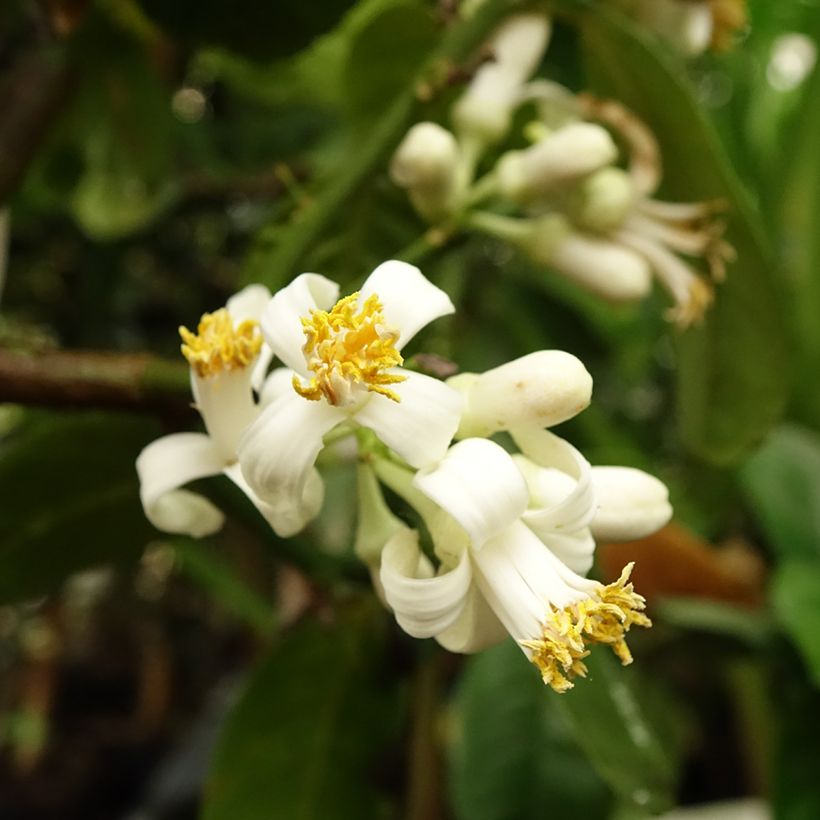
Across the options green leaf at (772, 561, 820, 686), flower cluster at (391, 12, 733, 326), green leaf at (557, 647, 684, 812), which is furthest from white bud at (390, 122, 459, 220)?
green leaf at (772, 561, 820, 686)

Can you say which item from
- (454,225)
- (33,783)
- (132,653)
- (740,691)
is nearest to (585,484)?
(454,225)

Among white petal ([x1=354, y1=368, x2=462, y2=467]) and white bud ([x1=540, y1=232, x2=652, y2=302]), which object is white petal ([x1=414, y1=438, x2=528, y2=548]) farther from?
white bud ([x1=540, y1=232, x2=652, y2=302])

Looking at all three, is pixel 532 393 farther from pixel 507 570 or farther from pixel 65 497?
pixel 65 497

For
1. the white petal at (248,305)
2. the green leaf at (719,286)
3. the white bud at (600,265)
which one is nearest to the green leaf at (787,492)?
the green leaf at (719,286)

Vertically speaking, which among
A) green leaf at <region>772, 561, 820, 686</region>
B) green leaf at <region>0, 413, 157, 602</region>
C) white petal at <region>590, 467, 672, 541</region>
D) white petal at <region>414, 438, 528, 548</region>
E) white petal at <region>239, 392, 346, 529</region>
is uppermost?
white petal at <region>414, 438, 528, 548</region>

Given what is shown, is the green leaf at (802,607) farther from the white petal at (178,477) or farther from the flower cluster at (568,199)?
the white petal at (178,477)

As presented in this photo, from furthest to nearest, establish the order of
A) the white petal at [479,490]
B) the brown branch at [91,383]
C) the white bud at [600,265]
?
the white bud at [600,265] → the brown branch at [91,383] → the white petal at [479,490]
